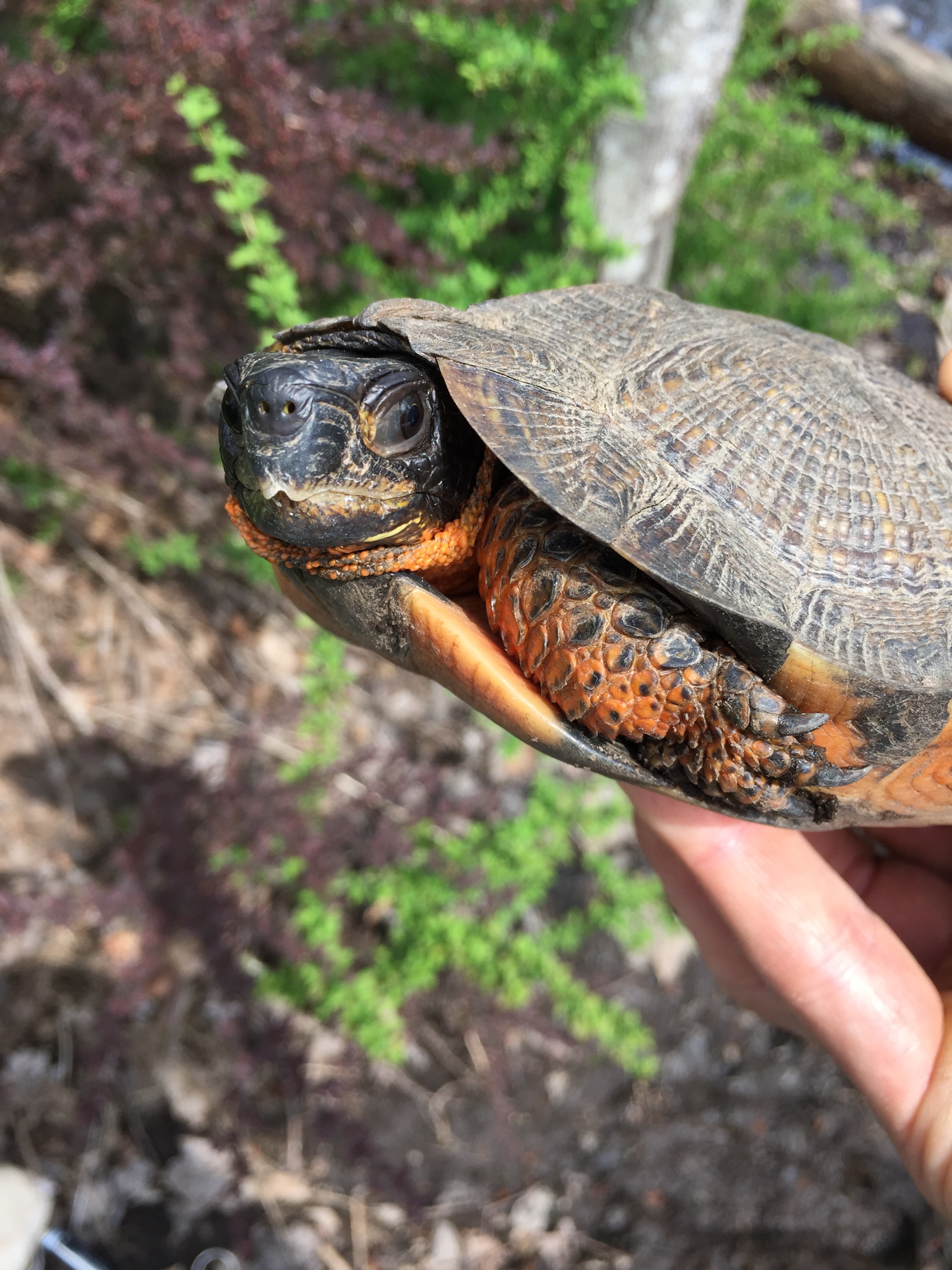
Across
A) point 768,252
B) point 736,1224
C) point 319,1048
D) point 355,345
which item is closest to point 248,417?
Result: point 355,345

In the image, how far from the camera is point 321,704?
105 inches

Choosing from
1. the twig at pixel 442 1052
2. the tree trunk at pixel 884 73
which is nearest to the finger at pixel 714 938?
the twig at pixel 442 1052

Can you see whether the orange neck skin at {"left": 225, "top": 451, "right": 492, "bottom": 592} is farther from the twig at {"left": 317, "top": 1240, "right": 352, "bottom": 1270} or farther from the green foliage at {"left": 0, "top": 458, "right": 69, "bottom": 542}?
the twig at {"left": 317, "top": 1240, "right": 352, "bottom": 1270}

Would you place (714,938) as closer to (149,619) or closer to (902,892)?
(902,892)

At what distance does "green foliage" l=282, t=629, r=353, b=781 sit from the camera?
2.53 metres

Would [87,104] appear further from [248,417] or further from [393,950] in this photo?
[393,950]

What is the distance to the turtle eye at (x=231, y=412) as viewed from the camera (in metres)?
1.19

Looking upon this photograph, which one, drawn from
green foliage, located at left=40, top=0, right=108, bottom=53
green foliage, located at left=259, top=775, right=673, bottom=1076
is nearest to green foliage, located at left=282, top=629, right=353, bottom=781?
green foliage, located at left=259, top=775, right=673, bottom=1076

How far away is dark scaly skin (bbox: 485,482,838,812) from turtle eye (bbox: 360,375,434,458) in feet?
0.65

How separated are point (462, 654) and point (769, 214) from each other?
3.26m

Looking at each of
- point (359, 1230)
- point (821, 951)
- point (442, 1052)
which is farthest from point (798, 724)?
point (359, 1230)

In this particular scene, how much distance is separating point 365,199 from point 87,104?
795mm

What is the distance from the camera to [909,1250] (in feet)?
8.07

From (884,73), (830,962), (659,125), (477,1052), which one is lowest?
(477,1052)
